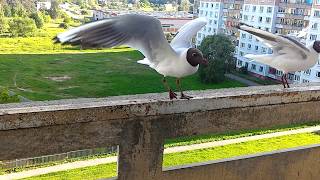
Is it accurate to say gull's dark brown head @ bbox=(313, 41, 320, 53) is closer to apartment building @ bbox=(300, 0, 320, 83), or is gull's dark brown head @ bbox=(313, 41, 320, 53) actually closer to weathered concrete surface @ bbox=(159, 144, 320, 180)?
weathered concrete surface @ bbox=(159, 144, 320, 180)

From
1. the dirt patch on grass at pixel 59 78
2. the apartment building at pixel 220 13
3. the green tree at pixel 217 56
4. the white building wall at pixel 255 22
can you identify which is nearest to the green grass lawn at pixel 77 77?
the dirt patch on grass at pixel 59 78

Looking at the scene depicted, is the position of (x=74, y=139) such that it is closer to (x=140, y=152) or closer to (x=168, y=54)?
(x=140, y=152)

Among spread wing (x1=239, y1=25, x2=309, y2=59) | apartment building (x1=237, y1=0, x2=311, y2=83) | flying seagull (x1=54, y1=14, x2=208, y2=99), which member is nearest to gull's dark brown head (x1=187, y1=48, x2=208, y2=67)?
flying seagull (x1=54, y1=14, x2=208, y2=99)

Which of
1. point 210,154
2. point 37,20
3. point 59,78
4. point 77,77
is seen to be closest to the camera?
point 210,154

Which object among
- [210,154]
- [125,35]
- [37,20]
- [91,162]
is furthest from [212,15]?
[125,35]

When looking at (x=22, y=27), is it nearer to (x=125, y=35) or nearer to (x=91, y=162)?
(x=91, y=162)

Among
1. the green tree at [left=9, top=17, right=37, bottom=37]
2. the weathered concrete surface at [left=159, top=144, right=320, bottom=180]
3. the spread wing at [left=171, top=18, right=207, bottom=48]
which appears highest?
the spread wing at [left=171, top=18, right=207, bottom=48]

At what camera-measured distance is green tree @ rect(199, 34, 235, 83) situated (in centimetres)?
1251

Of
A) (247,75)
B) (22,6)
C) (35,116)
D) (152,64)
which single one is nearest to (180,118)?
(152,64)

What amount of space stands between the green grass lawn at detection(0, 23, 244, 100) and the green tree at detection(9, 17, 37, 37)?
13.2 inches

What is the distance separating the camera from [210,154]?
6230 mm

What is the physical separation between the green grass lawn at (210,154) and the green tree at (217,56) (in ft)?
17.0

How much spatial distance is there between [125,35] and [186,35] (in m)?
0.41

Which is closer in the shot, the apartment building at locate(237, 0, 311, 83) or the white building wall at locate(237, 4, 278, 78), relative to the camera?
the apartment building at locate(237, 0, 311, 83)
